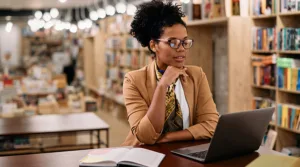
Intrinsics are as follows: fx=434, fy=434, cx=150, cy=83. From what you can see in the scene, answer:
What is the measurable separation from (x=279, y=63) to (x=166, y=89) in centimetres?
274

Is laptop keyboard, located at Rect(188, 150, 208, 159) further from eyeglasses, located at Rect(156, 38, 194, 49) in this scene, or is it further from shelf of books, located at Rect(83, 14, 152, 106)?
shelf of books, located at Rect(83, 14, 152, 106)

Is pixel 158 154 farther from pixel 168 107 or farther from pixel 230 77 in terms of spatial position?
pixel 230 77

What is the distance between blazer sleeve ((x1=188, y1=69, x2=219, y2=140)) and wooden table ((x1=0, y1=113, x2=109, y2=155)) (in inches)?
89.0

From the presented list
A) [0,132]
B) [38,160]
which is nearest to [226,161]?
[38,160]

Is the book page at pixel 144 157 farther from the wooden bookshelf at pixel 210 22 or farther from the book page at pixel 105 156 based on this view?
the wooden bookshelf at pixel 210 22

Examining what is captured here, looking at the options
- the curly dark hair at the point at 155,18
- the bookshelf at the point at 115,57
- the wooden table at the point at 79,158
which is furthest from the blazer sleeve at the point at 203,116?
the bookshelf at the point at 115,57

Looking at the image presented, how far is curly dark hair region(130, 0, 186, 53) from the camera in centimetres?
245

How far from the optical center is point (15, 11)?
1659 centimetres

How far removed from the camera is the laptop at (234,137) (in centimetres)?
188

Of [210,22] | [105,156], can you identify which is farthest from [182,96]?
[210,22]

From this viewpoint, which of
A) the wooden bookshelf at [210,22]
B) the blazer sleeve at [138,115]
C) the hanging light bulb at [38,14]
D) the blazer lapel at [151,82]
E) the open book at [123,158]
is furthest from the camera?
the hanging light bulb at [38,14]

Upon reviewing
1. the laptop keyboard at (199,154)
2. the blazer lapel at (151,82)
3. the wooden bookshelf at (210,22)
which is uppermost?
the wooden bookshelf at (210,22)

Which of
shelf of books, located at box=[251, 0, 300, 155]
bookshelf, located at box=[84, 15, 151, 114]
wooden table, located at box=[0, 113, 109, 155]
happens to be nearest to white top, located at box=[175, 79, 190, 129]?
wooden table, located at box=[0, 113, 109, 155]

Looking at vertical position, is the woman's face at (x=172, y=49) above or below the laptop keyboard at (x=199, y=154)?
above
